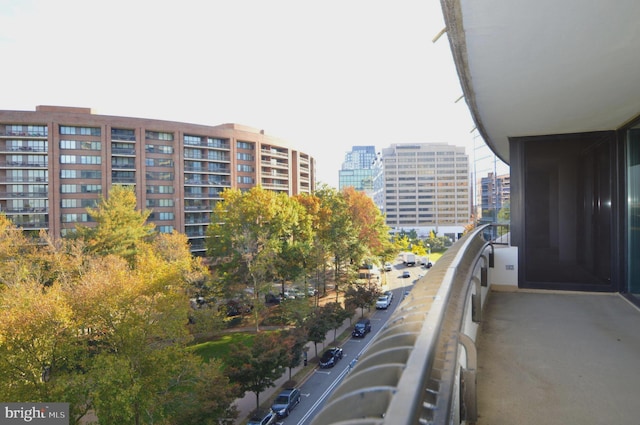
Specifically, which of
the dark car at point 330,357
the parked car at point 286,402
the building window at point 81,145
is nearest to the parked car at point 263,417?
the parked car at point 286,402

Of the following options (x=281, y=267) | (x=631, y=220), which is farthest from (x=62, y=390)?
(x=281, y=267)

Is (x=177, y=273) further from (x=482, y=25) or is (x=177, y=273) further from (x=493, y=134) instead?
(x=482, y=25)

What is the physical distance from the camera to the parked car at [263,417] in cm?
1195

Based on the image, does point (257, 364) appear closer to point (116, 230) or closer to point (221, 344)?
point (221, 344)

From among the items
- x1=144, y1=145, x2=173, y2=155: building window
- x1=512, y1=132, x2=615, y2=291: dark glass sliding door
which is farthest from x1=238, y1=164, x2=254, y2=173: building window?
x1=512, y1=132, x2=615, y2=291: dark glass sliding door

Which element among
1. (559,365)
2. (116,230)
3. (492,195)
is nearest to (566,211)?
(492,195)

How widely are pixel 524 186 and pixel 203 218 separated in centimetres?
3208

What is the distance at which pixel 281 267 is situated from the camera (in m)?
23.4

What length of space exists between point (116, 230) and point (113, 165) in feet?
41.1

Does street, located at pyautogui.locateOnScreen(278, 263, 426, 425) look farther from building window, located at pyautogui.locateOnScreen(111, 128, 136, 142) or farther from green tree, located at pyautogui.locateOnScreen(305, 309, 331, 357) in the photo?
building window, located at pyautogui.locateOnScreen(111, 128, 136, 142)

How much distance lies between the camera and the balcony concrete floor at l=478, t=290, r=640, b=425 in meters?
2.74

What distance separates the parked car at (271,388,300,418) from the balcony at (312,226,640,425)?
31.2ft

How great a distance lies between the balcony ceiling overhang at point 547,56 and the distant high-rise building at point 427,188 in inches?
2771

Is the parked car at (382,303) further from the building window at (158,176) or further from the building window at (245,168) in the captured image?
the building window at (158,176)
